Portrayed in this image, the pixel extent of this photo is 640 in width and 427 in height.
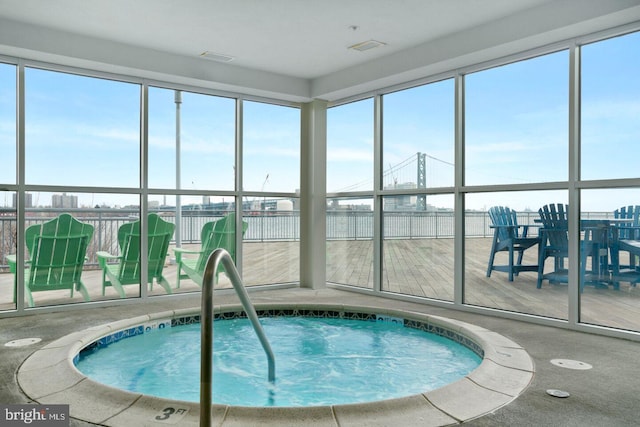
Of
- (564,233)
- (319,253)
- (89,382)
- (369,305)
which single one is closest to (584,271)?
(564,233)

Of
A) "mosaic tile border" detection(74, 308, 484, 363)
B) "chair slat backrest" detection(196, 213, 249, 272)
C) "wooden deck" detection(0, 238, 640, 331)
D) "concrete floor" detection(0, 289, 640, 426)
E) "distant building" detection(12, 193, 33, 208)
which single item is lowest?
"mosaic tile border" detection(74, 308, 484, 363)

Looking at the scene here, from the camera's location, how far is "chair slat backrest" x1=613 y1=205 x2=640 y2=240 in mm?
3906

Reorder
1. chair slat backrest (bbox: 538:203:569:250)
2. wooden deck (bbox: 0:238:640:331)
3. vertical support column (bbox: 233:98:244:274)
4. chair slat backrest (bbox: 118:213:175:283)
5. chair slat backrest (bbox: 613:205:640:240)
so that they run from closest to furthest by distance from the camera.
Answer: chair slat backrest (bbox: 613:205:640:240) < wooden deck (bbox: 0:238:640:331) < chair slat backrest (bbox: 538:203:569:250) < chair slat backrest (bbox: 118:213:175:283) < vertical support column (bbox: 233:98:244:274)

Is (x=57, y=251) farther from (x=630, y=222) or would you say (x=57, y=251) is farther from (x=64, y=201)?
(x=630, y=222)

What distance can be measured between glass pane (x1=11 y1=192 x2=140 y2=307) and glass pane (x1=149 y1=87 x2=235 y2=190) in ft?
2.01

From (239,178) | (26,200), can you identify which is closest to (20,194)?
(26,200)

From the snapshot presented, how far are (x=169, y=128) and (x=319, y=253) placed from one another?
2597 millimetres

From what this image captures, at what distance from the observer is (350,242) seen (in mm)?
6527

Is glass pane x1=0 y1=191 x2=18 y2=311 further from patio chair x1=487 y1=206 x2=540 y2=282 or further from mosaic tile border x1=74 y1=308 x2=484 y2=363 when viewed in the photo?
patio chair x1=487 y1=206 x2=540 y2=282

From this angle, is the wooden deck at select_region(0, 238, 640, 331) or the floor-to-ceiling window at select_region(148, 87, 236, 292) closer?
the wooden deck at select_region(0, 238, 640, 331)

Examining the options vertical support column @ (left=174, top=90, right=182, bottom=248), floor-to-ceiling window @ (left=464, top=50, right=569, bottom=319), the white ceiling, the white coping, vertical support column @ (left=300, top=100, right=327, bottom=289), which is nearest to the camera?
the white coping

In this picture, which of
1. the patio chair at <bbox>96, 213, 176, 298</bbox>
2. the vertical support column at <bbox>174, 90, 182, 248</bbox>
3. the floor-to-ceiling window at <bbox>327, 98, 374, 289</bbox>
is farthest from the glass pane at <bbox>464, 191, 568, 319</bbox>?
the patio chair at <bbox>96, 213, 176, 298</bbox>

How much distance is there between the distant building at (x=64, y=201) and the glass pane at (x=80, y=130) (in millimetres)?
144

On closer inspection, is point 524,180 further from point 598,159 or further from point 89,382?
point 89,382
